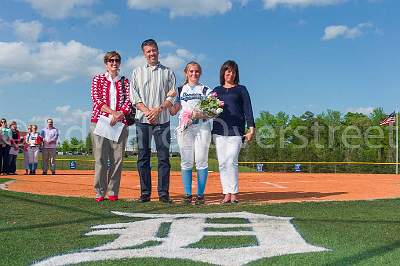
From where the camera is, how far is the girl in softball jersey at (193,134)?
23.1ft

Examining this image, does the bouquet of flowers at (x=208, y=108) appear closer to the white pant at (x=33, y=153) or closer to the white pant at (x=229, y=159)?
the white pant at (x=229, y=159)

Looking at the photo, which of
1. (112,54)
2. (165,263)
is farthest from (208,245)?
(112,54)

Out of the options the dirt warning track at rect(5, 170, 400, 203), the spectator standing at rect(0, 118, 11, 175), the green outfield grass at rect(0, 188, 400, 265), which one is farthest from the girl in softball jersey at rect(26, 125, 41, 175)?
the green outfield grass at rect(0, 188, 400, 265)

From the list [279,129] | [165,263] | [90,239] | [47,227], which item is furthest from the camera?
[279,129]

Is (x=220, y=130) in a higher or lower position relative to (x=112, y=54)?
lower

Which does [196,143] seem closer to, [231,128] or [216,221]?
[231,128]

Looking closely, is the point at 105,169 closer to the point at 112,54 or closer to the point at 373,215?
the point at 112,54

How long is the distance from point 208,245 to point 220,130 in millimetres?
3502

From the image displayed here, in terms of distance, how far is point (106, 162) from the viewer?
7227 millimetres

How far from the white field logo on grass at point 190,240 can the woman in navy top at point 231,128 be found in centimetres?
156

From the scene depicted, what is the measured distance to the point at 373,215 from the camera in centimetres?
554

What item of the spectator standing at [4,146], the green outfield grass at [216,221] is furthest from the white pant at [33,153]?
the green outfield grass at [216,221]

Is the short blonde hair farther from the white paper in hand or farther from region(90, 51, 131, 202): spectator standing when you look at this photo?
the white paper in hand

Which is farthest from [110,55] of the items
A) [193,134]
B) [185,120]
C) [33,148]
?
[33,148]
